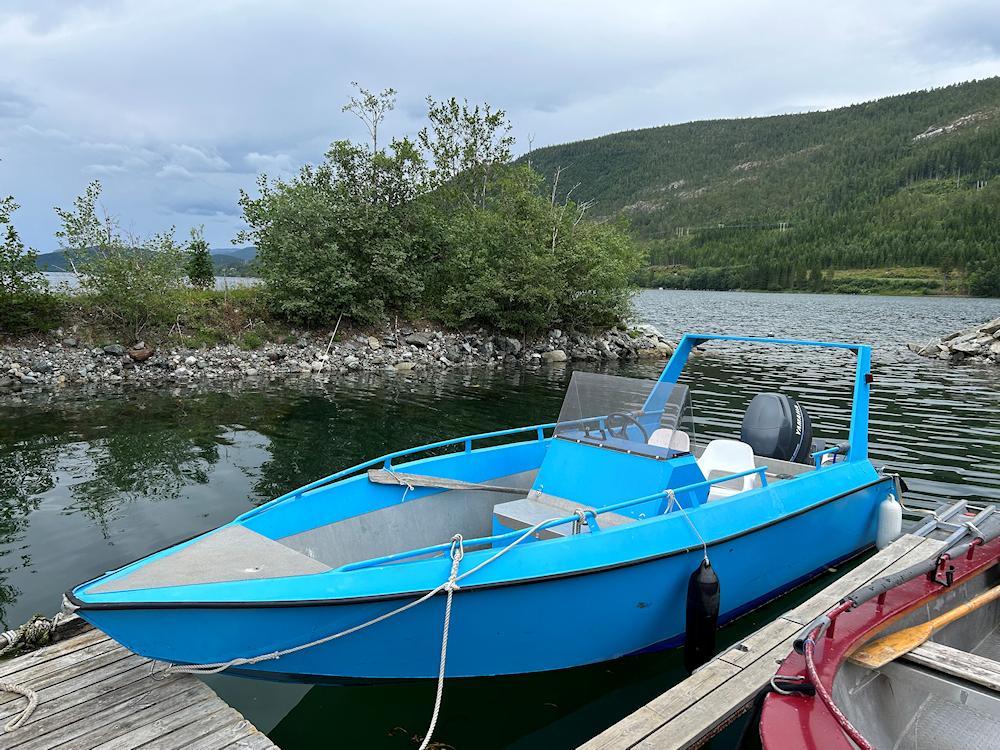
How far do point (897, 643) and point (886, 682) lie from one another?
0.23m

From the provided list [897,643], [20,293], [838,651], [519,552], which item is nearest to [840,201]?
[20,293]

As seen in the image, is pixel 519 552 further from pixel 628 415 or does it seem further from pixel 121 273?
pixel 121 273

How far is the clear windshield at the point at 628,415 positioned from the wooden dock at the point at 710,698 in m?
1.68

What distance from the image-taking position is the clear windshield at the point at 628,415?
231 inches

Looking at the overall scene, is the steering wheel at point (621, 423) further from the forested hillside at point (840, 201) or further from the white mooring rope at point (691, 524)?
the forested hillside at point (840, 201)

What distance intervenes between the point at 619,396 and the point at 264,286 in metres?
20.9

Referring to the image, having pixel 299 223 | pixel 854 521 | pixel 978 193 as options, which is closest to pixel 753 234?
pixel 978 193

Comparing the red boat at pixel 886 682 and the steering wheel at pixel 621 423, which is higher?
the steering wheel at pixel 621 423

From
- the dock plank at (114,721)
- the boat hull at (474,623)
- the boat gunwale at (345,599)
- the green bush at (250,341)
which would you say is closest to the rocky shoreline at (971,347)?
the boat hull at (474,623)

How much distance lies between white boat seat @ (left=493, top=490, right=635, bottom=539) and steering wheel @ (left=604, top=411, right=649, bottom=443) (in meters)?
0.76

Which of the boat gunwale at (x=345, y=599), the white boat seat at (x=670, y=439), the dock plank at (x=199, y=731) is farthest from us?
the white boat seat at (x=670, y=439)

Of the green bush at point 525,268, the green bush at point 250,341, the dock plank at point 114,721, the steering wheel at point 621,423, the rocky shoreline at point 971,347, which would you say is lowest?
the rocky shoreline at point 971,347

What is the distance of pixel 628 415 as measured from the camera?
609 cm

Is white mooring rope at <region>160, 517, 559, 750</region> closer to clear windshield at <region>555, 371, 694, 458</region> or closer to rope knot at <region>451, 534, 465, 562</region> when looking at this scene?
rope knot at <region>451, 534, 465, 562</region>
